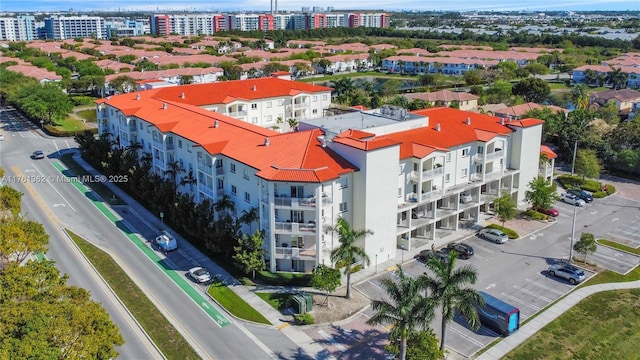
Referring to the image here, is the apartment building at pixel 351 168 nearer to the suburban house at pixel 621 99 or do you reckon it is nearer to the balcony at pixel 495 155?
the balcony at pixel 495 155

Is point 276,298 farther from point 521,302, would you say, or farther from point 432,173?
point 432,173

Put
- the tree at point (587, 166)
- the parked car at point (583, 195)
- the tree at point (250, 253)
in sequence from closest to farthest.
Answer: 1. the tree at point (250, 253)
2. the parked car at point (583, 195)
3. the tree at point (587, 166)

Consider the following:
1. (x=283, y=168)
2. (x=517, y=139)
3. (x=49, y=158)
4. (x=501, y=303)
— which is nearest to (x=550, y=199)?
(x=517, y=139)

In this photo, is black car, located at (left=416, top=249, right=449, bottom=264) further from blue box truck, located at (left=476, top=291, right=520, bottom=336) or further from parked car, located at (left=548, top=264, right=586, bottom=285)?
blue box truck, located at (left=476, top=291, right=520, bottom=336)

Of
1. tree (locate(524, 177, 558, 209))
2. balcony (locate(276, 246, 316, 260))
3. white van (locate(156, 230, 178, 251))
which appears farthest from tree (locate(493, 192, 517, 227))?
white van (locate(156, 230, 178, 251))

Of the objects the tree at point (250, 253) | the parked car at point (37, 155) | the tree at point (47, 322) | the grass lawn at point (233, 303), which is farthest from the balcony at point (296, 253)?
the parked car at point (37, 155)

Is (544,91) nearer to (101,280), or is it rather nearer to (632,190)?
(632,190)
